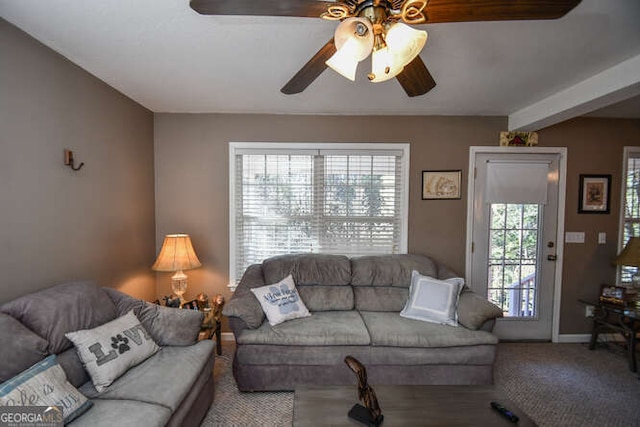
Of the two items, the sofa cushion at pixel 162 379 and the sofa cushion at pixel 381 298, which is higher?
the sofa cushion at pixel 381 298

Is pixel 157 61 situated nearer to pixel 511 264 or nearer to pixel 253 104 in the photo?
pixel 253 104

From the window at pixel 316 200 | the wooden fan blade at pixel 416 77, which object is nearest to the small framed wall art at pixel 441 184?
the window at pixel 316 200

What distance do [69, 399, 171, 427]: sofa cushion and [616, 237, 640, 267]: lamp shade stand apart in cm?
410

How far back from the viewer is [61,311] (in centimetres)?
160

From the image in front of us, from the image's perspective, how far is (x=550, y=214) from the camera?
3.12 meters

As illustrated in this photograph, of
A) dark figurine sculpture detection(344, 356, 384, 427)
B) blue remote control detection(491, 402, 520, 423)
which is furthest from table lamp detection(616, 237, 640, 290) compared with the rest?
dark figurine sculpture detection(344, 356, 384, 427)

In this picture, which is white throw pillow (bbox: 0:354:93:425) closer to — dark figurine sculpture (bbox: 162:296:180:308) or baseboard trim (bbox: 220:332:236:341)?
dark figurine sculpture (bbox: 162:296:180:308)

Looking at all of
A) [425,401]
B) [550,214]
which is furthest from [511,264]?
[425,401]

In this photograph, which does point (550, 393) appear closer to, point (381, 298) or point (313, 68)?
point (381, 298)

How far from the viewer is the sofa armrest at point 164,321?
6.50 feet

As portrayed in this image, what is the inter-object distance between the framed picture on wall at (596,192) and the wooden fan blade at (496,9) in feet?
9.60

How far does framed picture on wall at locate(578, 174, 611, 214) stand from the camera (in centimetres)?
311

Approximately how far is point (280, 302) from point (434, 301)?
1.36m

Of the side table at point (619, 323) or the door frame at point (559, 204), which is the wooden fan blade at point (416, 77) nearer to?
the door frame at point (559, 204)
